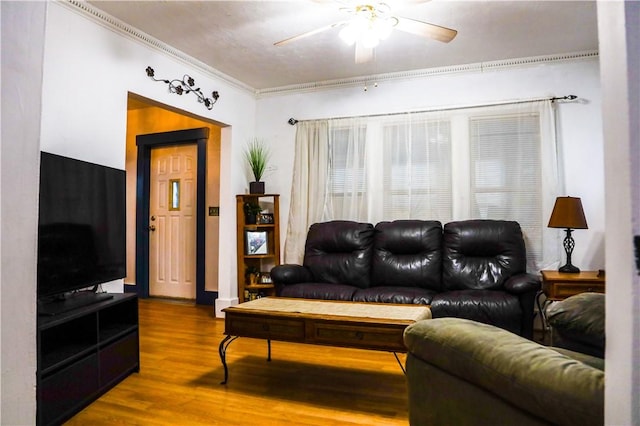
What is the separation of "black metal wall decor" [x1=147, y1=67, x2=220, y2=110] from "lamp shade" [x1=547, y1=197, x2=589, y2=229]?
3326 mm

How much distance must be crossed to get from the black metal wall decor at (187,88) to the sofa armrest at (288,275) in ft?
5.91

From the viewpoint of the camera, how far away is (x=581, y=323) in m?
1.38

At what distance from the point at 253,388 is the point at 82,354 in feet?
3.25

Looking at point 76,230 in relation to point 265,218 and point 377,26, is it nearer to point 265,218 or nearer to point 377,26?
point 377,26

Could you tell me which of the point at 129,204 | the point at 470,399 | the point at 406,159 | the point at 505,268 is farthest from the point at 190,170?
the point at 470,399

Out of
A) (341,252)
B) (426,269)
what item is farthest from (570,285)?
(341,252)

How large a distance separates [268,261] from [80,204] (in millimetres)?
2548

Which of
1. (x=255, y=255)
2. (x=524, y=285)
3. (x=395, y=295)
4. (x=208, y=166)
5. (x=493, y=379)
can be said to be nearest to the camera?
(x=493, y=379)

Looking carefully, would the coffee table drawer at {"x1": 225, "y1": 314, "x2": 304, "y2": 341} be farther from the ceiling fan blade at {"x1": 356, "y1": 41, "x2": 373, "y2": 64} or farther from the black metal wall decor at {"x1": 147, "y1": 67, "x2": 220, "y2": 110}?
the black metal wall decor at {"x1": 147, "y1": 67, "x2": 220, "y2": 110}

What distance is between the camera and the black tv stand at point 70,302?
2.28 metres

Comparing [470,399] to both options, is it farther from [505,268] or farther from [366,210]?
[366,210]

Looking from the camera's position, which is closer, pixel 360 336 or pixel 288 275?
pixel 360 336

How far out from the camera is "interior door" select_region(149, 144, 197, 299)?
18.1 ft

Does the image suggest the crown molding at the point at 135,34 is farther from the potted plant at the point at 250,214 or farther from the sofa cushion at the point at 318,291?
the sofa cushion at the point at 318,291
